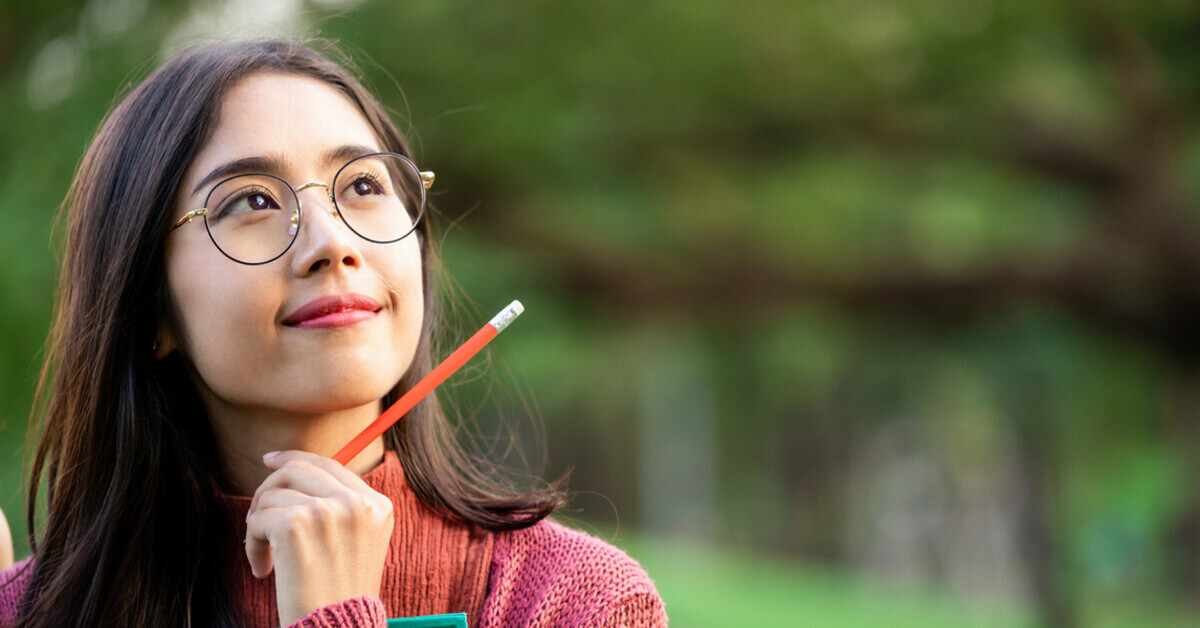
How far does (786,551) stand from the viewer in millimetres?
8531

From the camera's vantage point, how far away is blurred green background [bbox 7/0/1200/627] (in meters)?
4.18

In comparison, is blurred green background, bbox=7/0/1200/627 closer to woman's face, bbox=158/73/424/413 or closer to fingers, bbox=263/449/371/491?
woman's face, bbox=158/73/424/413

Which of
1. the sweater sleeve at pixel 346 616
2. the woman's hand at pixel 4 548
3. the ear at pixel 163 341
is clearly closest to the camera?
the sweater sleeve at pixel 346 616

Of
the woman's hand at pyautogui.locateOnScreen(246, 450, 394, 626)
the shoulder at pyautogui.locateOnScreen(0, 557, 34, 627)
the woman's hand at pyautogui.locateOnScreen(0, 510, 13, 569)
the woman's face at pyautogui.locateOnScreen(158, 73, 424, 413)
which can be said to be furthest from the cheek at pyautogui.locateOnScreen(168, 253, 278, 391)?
the woman's hand at pyautogui.locateOnScreen(0, 510, 13, 569)

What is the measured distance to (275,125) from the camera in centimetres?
116

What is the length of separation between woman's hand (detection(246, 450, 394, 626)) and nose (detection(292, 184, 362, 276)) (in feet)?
0.65

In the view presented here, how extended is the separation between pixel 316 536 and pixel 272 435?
0.19m

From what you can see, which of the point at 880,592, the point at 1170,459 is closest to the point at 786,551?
the point at 880,592

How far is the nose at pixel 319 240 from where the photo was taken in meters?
1.09

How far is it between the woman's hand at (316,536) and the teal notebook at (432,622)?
0.05 metres

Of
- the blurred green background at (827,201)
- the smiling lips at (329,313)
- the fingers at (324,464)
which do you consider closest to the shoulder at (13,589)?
the fingers at (324,464)

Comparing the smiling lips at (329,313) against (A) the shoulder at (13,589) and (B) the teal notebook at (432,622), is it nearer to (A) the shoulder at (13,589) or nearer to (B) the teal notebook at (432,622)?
(B) the teal notebook at (432,622)

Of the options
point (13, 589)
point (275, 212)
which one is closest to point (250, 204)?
point (275, 212)

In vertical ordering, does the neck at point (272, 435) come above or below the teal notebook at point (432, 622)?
above
